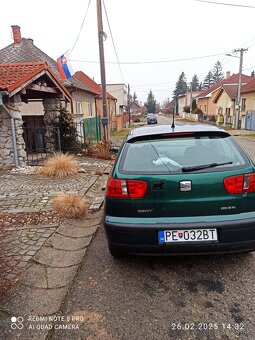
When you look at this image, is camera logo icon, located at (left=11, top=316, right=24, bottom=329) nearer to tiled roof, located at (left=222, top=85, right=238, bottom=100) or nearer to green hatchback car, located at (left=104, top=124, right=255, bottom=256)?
green hatchback car, located at (left=104, top=124, right=255, bottom=256)

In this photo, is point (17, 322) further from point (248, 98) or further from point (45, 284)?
point (248, 98)

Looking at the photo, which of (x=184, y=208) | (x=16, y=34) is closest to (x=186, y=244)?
(x=184, y=208)

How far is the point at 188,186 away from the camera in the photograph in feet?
8.75

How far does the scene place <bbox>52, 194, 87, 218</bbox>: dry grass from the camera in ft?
15.3

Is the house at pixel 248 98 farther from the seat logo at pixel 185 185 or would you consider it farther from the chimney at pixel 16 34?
the seat logo at pixel 185 185

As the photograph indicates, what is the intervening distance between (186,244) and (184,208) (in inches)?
14.1

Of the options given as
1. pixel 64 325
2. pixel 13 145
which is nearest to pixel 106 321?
pixel 64 325

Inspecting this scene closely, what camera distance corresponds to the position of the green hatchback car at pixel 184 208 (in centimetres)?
265

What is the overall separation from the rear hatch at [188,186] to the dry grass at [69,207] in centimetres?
190

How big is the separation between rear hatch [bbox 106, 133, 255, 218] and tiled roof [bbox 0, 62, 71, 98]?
5964 millimetres

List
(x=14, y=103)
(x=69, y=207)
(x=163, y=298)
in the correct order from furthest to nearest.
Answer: (x=14, y=103)
(x=69, y=207)
(x=163, y=298)

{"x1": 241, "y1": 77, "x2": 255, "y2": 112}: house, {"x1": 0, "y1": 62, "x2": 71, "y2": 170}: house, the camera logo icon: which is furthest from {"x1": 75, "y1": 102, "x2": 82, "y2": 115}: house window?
{"x1": 241, "y1": 77, "x2": 255, "y2": 112}: house

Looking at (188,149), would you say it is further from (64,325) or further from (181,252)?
(64,325)

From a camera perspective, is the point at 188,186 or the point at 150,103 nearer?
the point at 188,186
